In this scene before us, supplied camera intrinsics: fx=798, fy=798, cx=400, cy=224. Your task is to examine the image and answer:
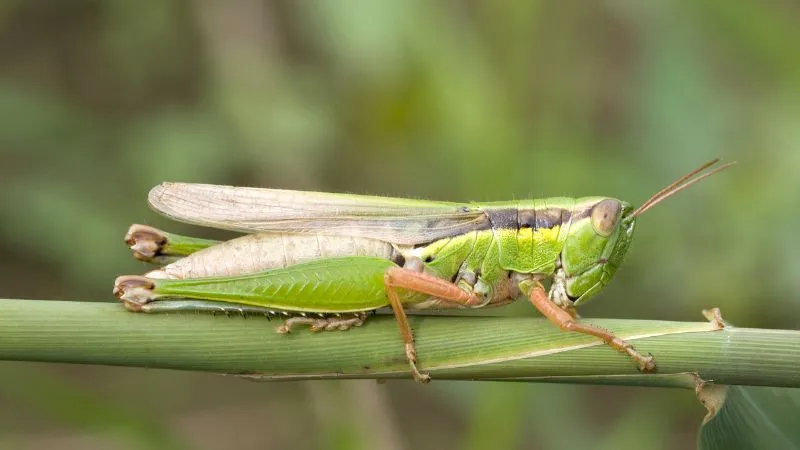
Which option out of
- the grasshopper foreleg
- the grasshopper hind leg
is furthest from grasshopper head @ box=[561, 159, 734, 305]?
the grasshopper hind leg

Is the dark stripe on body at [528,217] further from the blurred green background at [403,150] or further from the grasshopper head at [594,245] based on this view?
the blurred green background at [403,150]

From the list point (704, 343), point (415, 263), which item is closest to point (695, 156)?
point (415, 263)

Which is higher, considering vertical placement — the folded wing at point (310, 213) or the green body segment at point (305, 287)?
the folded wing at point (310, 213)

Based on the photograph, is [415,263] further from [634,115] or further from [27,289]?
[27,289]

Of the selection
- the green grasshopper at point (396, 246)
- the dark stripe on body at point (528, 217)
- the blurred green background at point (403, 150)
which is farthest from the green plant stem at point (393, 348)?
the blurred green background at point (403, 150)

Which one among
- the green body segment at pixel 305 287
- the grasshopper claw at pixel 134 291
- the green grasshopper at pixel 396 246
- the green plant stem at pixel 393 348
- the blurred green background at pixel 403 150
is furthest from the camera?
the blurred green background at pixel 403 150

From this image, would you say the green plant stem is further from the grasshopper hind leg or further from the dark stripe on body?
the dark stripe on body

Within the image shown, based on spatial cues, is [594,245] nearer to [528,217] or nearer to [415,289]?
[528,217]

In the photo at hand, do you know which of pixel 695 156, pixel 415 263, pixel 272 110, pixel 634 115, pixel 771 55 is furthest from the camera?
pixel 272 110
